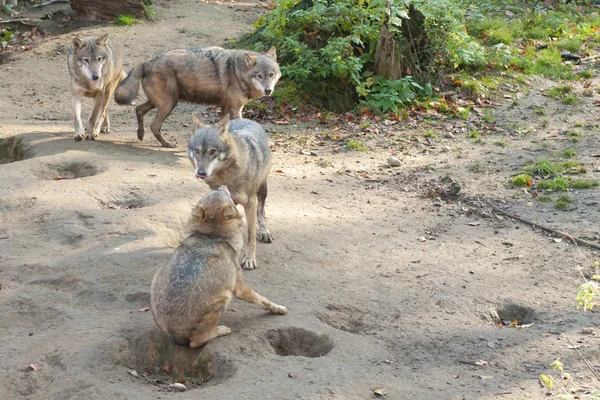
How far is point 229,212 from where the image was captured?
6168 mm

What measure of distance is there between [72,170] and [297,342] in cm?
487

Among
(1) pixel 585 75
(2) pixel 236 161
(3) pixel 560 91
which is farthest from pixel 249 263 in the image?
(1) pixel 585 75

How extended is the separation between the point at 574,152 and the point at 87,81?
7537mm

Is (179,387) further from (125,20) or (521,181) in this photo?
(125,20)

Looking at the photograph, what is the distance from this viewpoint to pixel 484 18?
1592 cm

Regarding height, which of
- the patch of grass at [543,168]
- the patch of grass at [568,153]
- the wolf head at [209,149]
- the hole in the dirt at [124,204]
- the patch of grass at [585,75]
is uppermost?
the wolf head at [209,149]

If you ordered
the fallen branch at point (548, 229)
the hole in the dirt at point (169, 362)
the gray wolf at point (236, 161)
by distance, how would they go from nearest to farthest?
the hole in the dirt at point (169, 362) < the gray wolf at point (236, 161) < the fallen branch at point (548, 229)

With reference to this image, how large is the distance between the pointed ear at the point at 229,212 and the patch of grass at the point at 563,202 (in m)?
5.04

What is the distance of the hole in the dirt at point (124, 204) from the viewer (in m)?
8.53

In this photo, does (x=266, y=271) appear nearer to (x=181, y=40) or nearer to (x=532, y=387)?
(x=532, y=387)

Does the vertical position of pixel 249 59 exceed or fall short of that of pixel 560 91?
it exceeds it

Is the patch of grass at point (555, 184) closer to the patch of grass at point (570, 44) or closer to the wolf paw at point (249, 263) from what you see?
the wolf paw at point (249, 263)

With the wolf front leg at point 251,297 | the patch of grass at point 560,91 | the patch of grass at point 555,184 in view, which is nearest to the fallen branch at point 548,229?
the patch of grass at point 555,184

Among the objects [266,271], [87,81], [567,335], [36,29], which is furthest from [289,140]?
[36,29]
